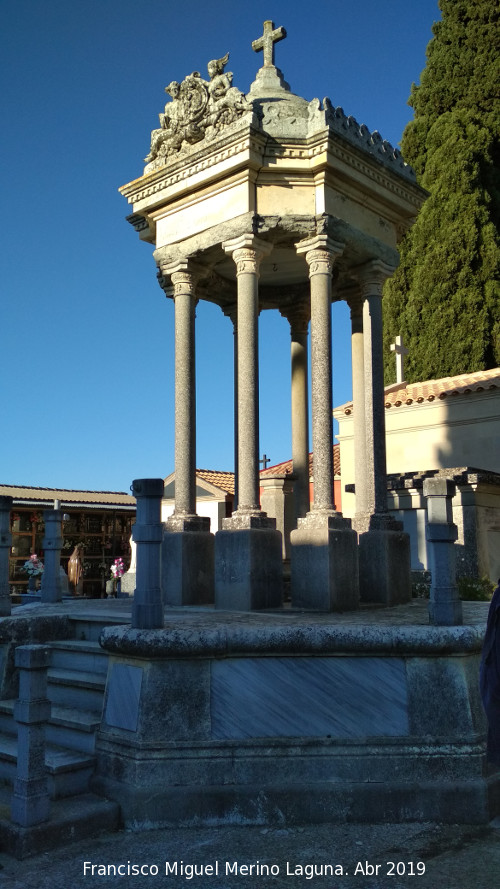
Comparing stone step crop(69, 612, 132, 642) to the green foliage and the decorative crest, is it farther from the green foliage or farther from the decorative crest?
the decorative crest

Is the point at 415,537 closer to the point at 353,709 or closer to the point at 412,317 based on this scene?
the point at 353,709

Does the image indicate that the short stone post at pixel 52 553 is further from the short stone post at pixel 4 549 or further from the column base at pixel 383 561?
the column base at pixel 383 561

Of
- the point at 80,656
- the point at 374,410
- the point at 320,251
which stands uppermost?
the point at 320,251

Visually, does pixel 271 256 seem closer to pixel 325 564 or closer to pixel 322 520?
pixel 322 520

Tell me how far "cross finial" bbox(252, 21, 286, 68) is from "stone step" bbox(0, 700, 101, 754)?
8228 mm

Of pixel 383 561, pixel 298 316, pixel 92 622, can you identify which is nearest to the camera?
pixel 92 622

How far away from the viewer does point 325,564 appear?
25.5ft

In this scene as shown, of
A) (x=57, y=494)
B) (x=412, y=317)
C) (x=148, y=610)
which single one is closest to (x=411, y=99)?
(x=412, y=317)

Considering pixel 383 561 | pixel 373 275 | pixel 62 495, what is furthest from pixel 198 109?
pixel 62 495

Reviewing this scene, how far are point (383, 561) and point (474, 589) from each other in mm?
2615

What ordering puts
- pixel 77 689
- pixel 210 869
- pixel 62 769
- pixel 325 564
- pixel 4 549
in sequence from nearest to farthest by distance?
pixel 210 869
pixel 62 769
pixel 77 689
pixel 4 549
pixel 325 564

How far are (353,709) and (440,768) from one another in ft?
2.35

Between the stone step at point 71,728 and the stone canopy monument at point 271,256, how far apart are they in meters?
2.35

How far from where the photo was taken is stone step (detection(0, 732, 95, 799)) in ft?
17.4
